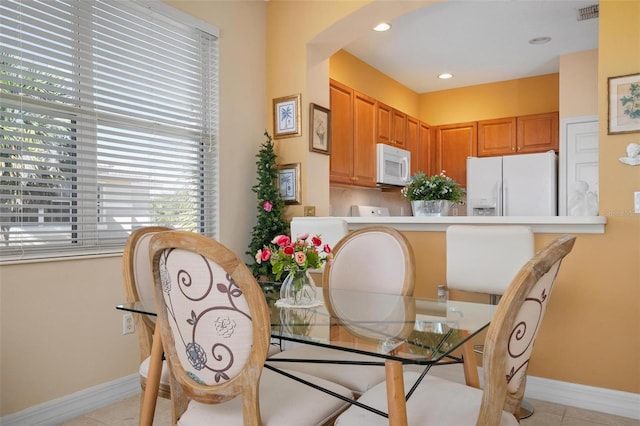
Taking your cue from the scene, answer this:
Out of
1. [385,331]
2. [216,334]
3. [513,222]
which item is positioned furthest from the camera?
[513,222]

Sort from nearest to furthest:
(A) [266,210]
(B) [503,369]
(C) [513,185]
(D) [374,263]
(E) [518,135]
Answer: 1. (B) [503,369]
2. (D) [374,263]
3. (A) [266,210]
4. (C) [513,185]
5. (E) [518,135]

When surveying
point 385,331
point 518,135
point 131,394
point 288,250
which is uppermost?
point 518,135

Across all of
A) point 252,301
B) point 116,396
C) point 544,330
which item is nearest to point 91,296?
point 116,396

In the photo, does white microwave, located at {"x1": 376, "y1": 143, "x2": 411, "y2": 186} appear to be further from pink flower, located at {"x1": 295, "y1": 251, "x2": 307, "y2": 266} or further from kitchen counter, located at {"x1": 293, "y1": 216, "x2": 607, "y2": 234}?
pink flower, located at {"x1": 295, "y1": 251, "x2": 307, "y2": 266}

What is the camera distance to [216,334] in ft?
3.77

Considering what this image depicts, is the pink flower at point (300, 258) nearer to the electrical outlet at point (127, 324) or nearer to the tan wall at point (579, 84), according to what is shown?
the electrical outlet at point (127, 324)

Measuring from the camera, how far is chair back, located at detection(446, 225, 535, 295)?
2.21 metres

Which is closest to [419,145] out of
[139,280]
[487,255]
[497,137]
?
[497,137]

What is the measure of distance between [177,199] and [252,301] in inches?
81.5

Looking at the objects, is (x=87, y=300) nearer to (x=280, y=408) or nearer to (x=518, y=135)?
(x=280, y=408)

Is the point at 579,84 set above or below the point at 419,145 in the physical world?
above

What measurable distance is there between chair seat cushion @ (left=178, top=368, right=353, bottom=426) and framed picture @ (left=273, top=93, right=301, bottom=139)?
234 cm

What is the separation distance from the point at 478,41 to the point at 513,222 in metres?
2.43

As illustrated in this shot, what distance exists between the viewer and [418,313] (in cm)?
162
